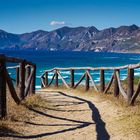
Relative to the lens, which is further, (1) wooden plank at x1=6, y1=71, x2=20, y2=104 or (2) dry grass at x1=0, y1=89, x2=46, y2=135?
(1) wooden plank at x1=6, y1=71, x2=20, y2=104

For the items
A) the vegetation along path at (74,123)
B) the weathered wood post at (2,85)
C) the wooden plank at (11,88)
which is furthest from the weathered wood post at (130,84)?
the weathered wood post at (2,85)

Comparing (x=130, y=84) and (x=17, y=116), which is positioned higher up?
(x=130, y=84)

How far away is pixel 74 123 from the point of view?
40.6 feet

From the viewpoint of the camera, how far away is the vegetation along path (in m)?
10.5

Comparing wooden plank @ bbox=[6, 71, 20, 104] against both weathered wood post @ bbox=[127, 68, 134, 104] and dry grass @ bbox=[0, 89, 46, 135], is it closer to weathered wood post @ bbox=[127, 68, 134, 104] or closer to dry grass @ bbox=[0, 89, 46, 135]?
dry grass @ bbox=[0, 89, 46, 135]

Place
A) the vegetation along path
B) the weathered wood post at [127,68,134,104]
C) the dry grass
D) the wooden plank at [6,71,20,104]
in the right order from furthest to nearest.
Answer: the weathered wood post at [127,68,134,104], the wooden plank at [6,71,20,104], the dry grass, the vegetation along path

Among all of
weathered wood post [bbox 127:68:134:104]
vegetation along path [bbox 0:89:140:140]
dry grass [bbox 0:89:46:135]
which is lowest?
vegetation along path [bbox 0:89:140:140]

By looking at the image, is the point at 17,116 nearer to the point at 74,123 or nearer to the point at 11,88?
the point at 11,88

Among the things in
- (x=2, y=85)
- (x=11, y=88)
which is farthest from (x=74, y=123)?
(x=2, y=85)

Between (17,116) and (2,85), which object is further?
(17,116)

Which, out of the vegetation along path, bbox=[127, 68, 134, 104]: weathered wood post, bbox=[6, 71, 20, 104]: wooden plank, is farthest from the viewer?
bbox=[127, 68, 134, 104]: weathered wood post

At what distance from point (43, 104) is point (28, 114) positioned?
2.87 metres

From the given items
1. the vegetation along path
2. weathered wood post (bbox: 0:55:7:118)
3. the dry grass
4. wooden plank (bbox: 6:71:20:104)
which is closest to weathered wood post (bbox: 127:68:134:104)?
the vegetation along path


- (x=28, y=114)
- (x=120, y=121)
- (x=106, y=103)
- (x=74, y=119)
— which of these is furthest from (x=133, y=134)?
(x=106, y=103)
